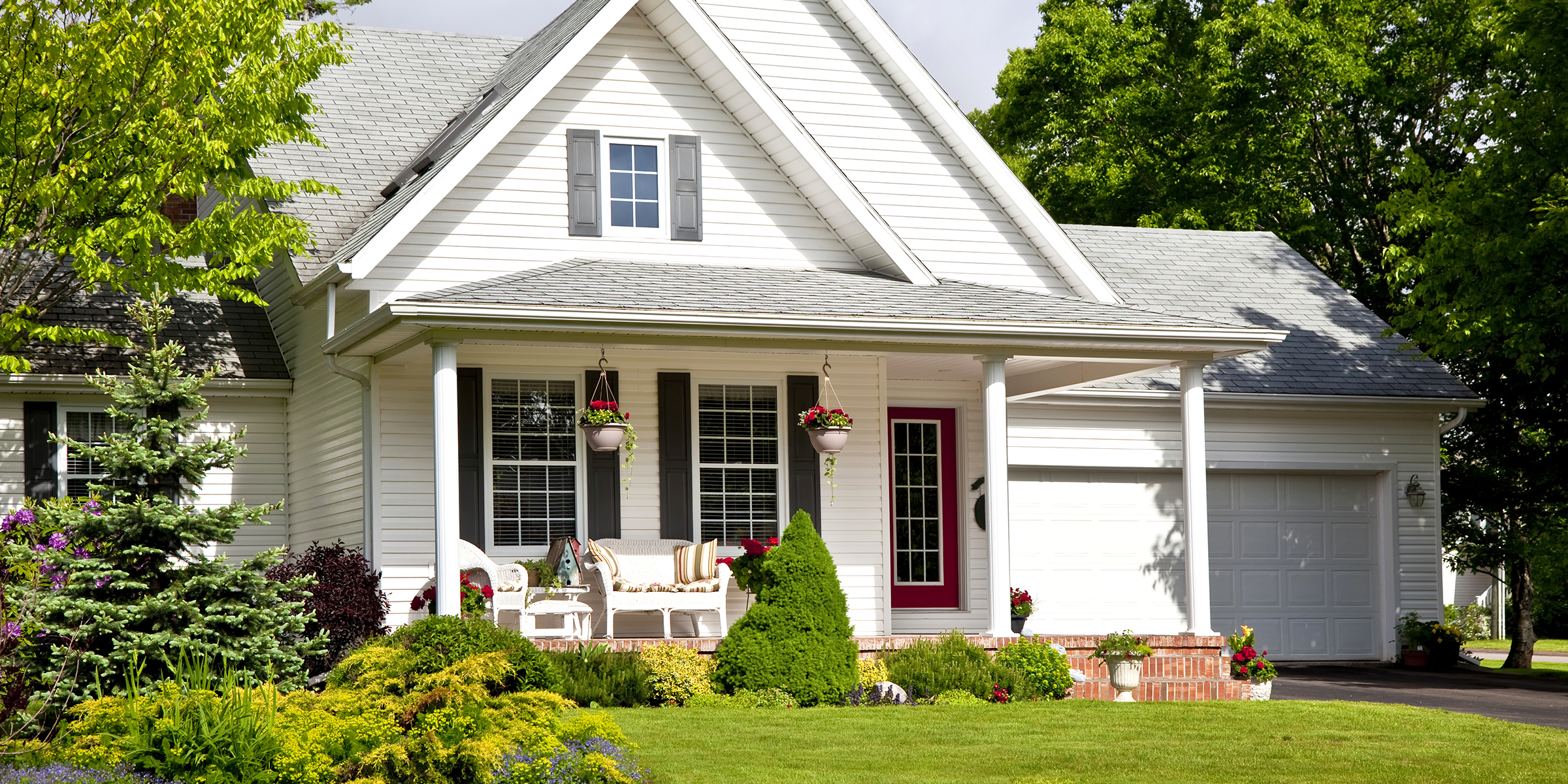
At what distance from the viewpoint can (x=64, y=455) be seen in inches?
594

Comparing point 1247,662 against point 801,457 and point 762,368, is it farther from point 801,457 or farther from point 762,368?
point 762,368

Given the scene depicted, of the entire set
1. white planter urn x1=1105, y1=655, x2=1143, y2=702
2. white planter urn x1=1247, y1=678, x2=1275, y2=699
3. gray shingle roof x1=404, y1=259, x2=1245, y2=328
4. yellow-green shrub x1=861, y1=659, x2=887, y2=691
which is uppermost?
gray shingle roof x1=404, y1=259, x2=1245, y2=328

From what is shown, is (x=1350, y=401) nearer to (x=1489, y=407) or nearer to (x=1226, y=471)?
(x=1226, y=471)

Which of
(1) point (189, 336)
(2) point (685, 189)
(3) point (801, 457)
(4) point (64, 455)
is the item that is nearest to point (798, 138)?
(2) point (685, 189)

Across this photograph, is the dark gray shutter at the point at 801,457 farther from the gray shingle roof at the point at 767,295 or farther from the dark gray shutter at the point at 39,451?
the dark gray shutter at the point at 39,451

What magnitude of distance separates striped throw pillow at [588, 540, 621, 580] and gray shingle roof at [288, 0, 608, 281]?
3144mm

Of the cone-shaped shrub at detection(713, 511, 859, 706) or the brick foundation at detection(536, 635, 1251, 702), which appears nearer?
the cone-shaped shrub at detection(713, 511, 859, 706)

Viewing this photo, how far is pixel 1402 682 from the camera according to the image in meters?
16.2

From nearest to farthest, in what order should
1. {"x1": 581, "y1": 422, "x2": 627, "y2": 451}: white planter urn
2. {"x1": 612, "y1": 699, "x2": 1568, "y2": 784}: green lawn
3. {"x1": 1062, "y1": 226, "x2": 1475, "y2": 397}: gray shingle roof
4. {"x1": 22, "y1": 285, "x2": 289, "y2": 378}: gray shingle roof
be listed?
{"x1": 612, "y1": 699, "x2": 1568, "y2": 784}: green lawn < {"x1": 581, "y1": 422, "x2": 627, "y2": 451}: white planter urn < {"x1": 22, "y1": 285, "x2": 289, "y2": 378}: gray shingle roof < {"x1": 1062, "y1": 226, "x2": 1475, "y2": 397}: gray shingle roof

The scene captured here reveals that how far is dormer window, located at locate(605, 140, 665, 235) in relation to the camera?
14.7m

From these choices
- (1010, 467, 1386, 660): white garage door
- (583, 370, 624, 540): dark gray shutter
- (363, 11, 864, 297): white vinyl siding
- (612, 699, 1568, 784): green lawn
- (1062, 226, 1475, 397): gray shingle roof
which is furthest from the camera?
(1062, 226, 1475, 397): gray shingle roof

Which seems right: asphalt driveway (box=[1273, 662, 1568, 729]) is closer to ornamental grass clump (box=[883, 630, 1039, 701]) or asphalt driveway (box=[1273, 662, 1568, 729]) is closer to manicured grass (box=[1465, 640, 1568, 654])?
ornamental grass clump (box=[883, 630, 1039, 701])

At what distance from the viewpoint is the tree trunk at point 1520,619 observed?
799 inches

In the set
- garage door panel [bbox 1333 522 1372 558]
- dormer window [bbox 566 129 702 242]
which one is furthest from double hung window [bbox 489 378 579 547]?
garage door panel [bbox 1333 522 1372 558]
